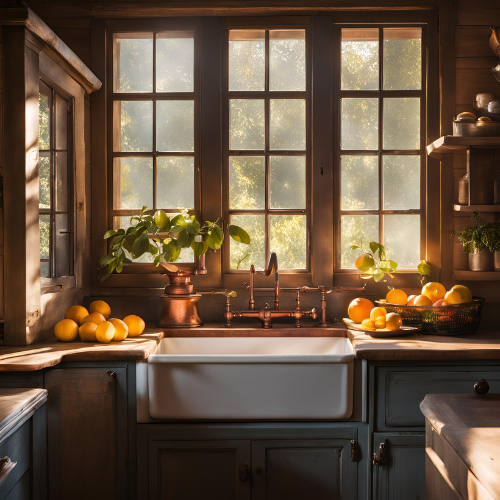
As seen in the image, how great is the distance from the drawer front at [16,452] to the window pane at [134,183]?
137cm

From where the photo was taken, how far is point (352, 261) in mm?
2756

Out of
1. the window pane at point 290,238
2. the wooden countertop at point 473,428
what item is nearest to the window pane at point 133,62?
the window pane at point 290,238

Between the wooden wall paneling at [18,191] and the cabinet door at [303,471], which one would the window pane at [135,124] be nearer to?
the wooden wall paneling at [18,191]

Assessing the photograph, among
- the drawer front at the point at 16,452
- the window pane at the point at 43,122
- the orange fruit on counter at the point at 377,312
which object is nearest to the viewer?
the drawer front at the point at 16,452

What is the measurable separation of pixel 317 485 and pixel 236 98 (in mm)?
1939

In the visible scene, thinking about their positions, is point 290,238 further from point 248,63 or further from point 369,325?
point 248,63

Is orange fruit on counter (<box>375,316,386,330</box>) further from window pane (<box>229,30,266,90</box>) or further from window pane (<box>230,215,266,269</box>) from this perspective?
window pane (<box>229,30,266,90</box>)

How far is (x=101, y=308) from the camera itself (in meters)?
2.48

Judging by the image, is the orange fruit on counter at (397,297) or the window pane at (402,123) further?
the window pane at (402,123)

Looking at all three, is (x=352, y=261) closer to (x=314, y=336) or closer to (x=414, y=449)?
(x=314, y=336)

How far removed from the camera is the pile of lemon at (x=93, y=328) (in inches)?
85.1

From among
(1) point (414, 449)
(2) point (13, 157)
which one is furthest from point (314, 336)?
(2) point (13, 157)

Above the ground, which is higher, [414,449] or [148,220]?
[148,220]

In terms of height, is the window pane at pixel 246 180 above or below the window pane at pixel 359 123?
below
